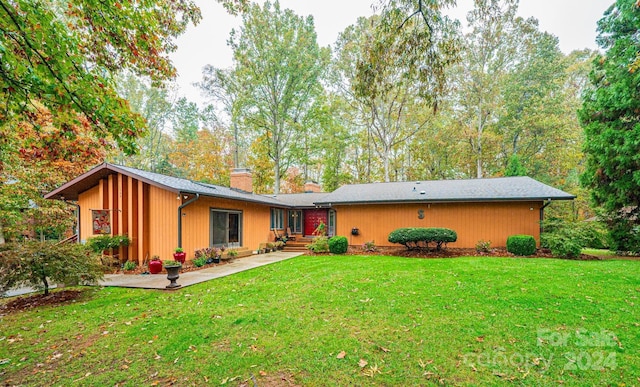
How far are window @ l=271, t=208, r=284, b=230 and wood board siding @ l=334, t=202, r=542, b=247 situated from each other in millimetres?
3469

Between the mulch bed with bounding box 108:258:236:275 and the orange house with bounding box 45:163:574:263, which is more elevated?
the orange house with bounding box 45:163:574:263

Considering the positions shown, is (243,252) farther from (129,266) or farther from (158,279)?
(158,279)

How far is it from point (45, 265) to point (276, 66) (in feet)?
56.0

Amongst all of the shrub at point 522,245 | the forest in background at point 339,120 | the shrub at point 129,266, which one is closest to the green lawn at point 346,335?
the shrub at point 129,266

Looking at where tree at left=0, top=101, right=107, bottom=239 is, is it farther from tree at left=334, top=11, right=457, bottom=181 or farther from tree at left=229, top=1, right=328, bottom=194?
tree at left=229, top=1, right=328, bottom=194

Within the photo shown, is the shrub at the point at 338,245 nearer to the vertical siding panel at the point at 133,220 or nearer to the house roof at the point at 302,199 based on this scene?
the house roof at the point at 302,199

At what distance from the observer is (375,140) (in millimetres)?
23391

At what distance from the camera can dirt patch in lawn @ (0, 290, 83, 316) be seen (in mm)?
5062

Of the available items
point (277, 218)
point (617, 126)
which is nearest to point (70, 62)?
point (277, 218)

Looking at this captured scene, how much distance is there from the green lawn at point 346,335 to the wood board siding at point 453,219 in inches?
196

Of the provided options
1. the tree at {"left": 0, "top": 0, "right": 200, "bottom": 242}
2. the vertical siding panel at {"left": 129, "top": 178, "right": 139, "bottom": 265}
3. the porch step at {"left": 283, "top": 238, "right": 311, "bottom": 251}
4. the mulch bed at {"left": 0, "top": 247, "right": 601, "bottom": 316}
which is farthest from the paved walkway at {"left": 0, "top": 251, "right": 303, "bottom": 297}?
the porch step at {"left": 283, "top": 238, "right": 311, "bottom": 251}

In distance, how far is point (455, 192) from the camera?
11641 millimetres

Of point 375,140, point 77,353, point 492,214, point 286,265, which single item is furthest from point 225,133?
point 77,353

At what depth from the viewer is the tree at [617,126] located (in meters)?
8.70
